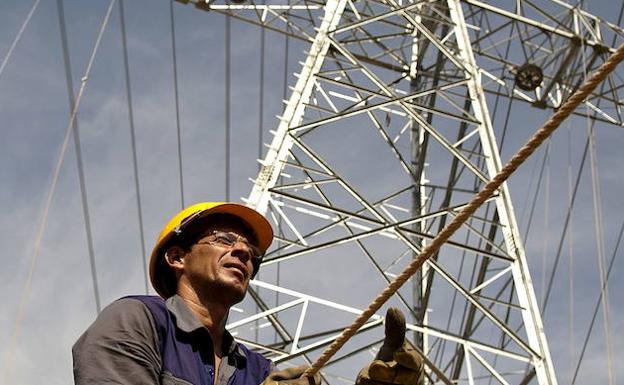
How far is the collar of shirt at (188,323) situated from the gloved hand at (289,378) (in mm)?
226

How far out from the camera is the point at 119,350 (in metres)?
1.94

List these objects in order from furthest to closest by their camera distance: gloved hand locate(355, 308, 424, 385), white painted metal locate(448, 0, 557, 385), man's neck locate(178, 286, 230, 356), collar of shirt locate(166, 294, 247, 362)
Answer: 1. white painted metal locate(448, 0, 557, 385)
2. man's neck locate(178, 286, 230, 356)
3. collar of shirt locate(166, 294, 247, 362)
4. gloved hand locate(355, 308, 424, 385)

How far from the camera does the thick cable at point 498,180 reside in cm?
191

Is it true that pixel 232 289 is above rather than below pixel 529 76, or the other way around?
below

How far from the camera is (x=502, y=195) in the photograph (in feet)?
21.4

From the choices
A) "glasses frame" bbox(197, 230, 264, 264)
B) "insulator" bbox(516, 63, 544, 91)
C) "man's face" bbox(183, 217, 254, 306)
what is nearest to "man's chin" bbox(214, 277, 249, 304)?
"man's face" bbox(183, 217, 254, 306)

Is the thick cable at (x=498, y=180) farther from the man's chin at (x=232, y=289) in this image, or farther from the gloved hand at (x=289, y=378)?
the man's chin at (x=232, y=289)

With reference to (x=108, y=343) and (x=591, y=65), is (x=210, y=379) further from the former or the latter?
(x=591, y=65)

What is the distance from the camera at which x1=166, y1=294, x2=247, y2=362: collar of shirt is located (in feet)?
7.01

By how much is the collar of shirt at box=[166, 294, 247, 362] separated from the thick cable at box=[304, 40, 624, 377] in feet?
0.89

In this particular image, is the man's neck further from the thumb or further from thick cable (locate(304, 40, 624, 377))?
the thumb

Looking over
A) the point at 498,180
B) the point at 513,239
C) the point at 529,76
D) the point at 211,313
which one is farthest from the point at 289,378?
the point at 529,76

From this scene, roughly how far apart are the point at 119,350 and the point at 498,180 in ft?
2.69

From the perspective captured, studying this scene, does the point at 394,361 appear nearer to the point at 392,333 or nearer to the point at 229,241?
the point at 392,333
